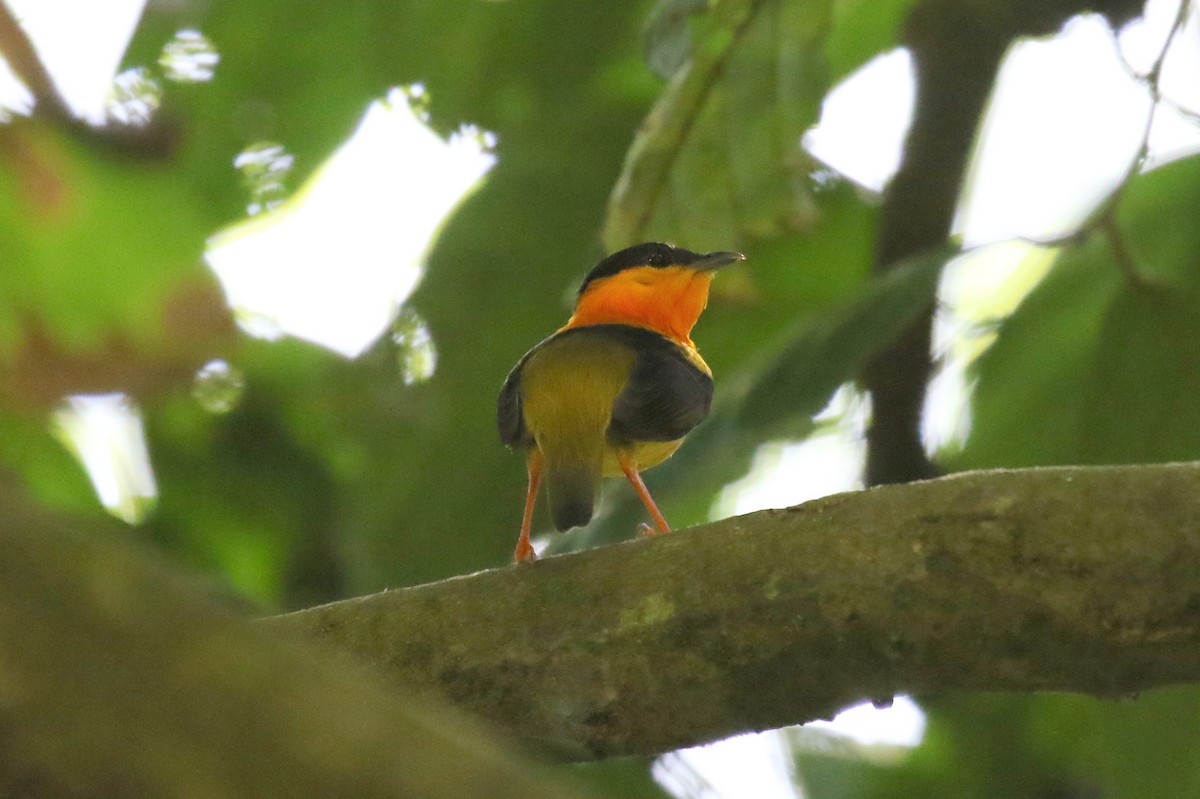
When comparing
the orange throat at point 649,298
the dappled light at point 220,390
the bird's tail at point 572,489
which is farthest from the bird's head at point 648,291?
the bird's tail at point 572,489

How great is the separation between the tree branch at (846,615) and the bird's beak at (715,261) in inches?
86.8

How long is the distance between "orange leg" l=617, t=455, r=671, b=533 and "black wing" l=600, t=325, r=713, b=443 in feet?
0.47

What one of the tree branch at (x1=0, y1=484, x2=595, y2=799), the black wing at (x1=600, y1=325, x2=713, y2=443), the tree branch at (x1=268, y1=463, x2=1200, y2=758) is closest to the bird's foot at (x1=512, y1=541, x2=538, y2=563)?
the black wing at (x1=600, y1=325, x2=713, y2=443)

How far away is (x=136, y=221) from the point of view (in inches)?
122

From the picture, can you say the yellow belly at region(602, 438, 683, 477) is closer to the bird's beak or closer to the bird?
the bird

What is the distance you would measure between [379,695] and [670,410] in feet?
9.99

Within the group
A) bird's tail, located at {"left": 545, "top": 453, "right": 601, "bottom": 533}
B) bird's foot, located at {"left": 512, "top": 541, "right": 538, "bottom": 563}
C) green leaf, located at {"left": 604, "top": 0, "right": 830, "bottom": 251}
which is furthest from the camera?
green leaf, located at {"left": 604, "top": 0, "right": 830, "bottom": 251}

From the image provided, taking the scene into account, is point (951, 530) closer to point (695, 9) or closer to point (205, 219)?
point (695, 9)

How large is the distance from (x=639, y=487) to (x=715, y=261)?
1.19 m

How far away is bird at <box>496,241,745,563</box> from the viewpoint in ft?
11.9

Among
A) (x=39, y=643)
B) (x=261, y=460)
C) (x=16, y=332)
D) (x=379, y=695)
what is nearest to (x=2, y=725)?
(x=39, y=643)

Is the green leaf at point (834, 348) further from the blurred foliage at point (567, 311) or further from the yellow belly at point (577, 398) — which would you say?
the yellow belly at point (577, 398)

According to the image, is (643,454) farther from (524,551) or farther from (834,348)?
(834,348)

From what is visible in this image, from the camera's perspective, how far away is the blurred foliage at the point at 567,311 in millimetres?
4055
